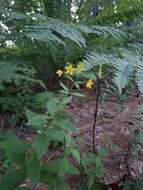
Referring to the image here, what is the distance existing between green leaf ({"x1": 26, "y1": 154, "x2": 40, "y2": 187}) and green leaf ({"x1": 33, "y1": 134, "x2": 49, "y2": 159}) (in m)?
0.05

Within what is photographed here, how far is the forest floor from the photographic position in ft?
6.46

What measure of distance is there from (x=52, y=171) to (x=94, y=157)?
34 cm

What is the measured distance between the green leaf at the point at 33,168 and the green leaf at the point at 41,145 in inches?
1.8

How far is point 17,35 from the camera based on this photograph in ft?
5.44

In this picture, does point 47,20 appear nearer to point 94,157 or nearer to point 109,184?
point 94,157

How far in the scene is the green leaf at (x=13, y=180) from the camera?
1342 mm

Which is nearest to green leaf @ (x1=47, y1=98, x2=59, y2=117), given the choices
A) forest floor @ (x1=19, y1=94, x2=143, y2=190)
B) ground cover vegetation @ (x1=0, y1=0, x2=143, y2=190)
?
ground cover vegetation @ (x1=0, y1=0, x2=143, y2=190)

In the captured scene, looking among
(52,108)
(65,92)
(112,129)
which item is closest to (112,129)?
(112,129)

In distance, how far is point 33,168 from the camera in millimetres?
1320

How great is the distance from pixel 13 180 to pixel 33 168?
10 centimetres

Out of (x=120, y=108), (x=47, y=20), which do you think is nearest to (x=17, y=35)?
(x=47, y=20)

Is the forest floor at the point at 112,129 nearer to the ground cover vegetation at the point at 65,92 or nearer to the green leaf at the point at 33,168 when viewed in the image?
the ground cover vegetation at the point at 65,92

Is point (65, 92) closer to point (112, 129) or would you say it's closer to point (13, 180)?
point (13, 180)

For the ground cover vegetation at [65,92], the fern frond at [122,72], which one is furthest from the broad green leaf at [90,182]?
the fern frond at [122,72]
